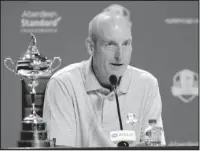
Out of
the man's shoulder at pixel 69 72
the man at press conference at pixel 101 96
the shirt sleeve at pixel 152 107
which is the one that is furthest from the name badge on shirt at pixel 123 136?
the man's shoulder at pixel 69 72

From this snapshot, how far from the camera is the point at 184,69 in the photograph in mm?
4512

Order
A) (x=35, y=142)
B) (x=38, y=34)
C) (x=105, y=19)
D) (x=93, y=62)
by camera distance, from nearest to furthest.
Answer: (x=35, y=142) < (x=105, y=19) < (x=93, y=62) < (x=38, y=34)

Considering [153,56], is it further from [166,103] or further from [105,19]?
[105,19]

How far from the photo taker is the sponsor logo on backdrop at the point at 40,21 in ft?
14.3

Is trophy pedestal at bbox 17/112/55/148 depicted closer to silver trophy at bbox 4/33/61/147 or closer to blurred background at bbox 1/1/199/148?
silver trophy at bbox 4/33/61/147

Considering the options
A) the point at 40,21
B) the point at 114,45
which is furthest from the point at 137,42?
the point at 114,45

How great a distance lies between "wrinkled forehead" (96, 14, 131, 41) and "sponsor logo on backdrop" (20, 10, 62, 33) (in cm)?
181

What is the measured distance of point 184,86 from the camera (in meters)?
4.47

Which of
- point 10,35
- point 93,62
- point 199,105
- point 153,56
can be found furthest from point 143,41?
point 93,62

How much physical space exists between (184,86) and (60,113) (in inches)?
82.7

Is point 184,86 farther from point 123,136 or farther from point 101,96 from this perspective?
point 123,136

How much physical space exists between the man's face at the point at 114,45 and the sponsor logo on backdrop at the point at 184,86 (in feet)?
6.02

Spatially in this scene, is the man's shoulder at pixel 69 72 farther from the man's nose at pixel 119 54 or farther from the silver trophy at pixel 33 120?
the silver trophy at pixel 33 120

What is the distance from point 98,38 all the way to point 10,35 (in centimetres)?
190
